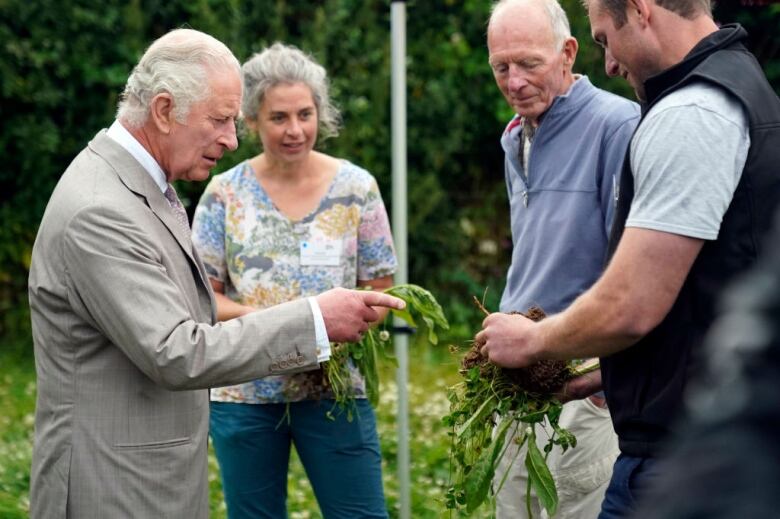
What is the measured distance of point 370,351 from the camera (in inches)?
147

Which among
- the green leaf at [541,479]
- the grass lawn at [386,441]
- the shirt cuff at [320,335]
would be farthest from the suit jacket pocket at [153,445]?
the grass lawn at [386,441]

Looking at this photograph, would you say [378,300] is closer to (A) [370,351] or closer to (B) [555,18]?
(A) [370,351]

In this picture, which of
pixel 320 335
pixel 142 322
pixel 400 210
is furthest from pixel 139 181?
pixel 400 210

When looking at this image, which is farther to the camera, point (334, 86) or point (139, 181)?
point (334, 86)

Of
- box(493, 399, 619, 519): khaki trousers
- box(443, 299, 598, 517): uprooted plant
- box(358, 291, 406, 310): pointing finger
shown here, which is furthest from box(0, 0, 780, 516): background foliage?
box(443, 299, 598, 517): uprooted plant

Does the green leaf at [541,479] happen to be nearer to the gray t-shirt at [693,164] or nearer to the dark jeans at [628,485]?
the dark jeans at [628,485]

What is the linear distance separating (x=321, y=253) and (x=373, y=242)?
21cm

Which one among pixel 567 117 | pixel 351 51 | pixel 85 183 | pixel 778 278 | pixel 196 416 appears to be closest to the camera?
pixel 778 278

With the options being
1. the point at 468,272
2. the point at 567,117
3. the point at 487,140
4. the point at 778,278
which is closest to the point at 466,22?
the point at 487,140

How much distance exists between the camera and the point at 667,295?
234cm

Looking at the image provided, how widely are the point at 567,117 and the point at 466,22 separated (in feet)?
19.1

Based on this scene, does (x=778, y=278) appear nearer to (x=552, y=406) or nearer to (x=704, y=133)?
(x=704, y=133)

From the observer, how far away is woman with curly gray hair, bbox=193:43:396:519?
3867 mm

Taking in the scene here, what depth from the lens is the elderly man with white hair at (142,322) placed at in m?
2.70
